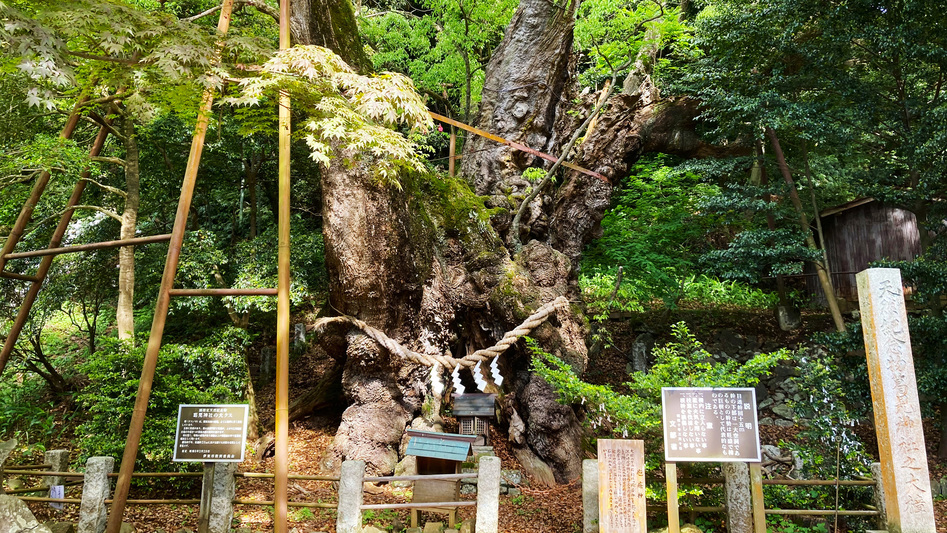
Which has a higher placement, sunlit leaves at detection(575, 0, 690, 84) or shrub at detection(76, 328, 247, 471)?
sunlit leaves at detection(575, 0, 690, 84)

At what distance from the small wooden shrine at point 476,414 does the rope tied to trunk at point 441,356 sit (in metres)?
0.57

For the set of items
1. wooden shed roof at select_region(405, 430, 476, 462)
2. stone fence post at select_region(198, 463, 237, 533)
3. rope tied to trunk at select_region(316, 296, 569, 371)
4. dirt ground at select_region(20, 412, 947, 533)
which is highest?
rope tied to trunk at select_region(316, 296, 569, 371)

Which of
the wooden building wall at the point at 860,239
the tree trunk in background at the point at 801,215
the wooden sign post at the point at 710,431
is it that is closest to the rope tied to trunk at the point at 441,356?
the wooden sign post at the point at 710,431

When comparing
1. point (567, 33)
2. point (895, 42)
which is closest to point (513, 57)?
point (567, 33)

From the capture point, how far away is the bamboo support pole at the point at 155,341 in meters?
3.60

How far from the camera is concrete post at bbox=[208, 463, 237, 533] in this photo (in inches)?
185

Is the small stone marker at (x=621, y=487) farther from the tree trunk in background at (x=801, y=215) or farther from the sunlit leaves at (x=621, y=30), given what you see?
the tree trunk in background at (x=801, y=215)

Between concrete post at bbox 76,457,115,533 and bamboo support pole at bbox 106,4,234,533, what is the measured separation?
3.86 ft


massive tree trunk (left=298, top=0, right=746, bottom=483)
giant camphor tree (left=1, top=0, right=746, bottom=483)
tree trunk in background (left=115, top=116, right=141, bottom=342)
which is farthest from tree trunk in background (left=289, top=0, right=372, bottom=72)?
tree trunk in background (left=115, top=116, right=141, bottom=342)

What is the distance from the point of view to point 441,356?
7180mm

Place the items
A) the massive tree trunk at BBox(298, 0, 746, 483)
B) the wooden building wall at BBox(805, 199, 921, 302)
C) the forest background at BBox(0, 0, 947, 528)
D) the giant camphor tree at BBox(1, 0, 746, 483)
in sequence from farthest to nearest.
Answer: the wooden building wall at BBox(805, 199, 921, 302)
the massive tree trunk at BBox(298, 0, 746, 483)
the giant camphor tree at BBox(1, 0, 746, 483)
the forest background at BBox(0, 0, 947, 528)

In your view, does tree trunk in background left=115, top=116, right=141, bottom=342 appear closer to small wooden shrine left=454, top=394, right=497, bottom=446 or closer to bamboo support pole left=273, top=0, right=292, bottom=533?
bamboo support pole left=273, top=0, right=292, bottom=533

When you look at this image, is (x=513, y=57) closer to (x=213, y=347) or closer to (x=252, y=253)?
(x=252, y=253)

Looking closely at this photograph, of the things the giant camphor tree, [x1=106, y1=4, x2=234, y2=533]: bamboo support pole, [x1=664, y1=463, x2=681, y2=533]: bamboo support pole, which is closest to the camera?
[x1=106, y1=4, x2=234, y2=533]: bamboo support pole
